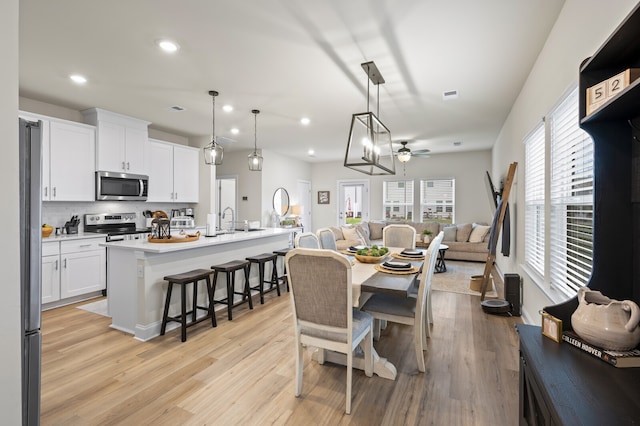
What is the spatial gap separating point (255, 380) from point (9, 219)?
1.87 metres

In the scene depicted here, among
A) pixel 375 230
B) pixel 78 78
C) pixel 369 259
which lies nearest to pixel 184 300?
pixel 369 259

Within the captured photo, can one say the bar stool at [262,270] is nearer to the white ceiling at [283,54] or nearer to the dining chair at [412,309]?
the dining chair at [412,309]

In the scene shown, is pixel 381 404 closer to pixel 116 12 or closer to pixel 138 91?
pixel 116 12

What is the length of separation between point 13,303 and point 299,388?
1.67 meters

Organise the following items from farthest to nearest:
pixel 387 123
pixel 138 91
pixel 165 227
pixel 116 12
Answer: pixel 387 123 < pixel 138 91 < pixel 165 227 < pixel 116 12

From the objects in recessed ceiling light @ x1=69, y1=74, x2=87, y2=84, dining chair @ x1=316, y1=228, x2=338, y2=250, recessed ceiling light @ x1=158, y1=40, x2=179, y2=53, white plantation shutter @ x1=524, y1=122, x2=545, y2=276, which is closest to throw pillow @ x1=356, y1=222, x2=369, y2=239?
dining chair @ x1=316, y1=228, x2=338, y2=250

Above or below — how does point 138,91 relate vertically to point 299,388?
above

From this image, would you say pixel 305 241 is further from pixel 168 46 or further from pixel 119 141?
pixel 119 141

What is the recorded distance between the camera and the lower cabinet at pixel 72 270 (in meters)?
3.98

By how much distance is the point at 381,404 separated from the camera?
2084 millimetres

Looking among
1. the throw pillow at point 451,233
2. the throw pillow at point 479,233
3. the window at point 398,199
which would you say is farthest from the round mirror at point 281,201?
the throw pillow at point 479,233

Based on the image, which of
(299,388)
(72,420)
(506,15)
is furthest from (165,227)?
(506,15)

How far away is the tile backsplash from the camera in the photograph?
178 inches

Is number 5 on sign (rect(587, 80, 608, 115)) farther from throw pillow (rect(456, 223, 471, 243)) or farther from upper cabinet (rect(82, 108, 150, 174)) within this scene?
throw pillow (rect(456, 223, 471, 243))
